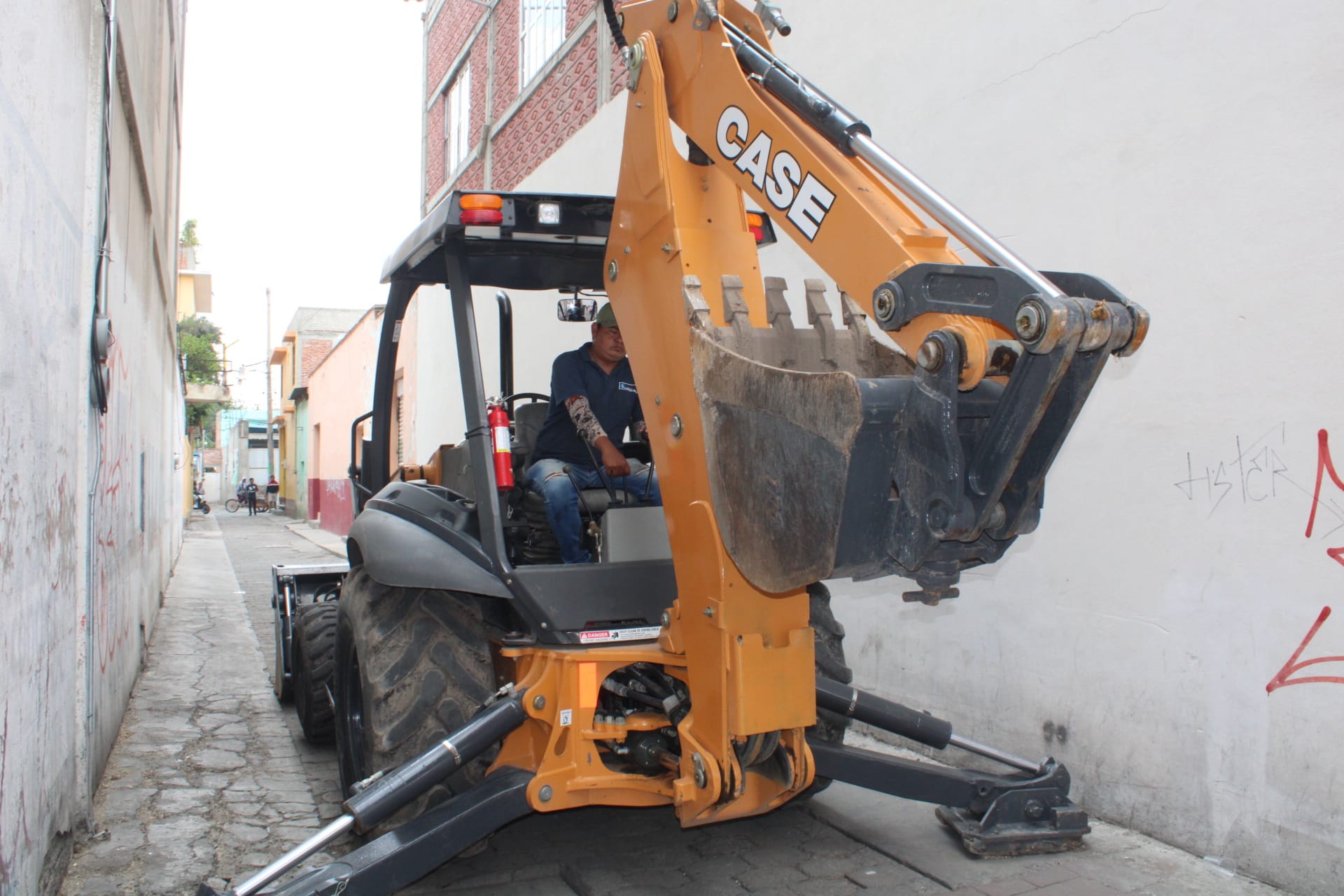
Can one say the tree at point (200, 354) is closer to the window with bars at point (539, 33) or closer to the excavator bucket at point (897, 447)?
the window with bars at point (539, 33)

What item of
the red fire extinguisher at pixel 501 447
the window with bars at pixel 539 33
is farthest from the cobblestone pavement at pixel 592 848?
the window with bars at pixel 539 33

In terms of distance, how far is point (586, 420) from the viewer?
385cm

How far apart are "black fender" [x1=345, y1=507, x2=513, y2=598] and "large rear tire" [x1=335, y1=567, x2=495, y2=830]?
0.42 ft

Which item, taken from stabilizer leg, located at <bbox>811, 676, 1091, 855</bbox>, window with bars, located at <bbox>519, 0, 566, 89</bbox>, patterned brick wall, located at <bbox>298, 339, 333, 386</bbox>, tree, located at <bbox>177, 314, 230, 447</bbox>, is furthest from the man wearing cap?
tree, located at <bbox>177, 314, 230, 447</bbox>

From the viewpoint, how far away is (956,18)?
17.5 ft

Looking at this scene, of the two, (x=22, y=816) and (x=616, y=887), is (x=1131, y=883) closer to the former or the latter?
(x=616, y=887)

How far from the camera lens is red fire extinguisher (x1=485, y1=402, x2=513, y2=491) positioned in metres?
3.65

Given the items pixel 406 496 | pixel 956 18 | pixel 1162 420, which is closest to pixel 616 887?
pixel 406 496

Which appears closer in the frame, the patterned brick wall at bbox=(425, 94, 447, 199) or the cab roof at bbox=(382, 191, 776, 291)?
the cab roof at bbox=(382, 191, 776, 291)

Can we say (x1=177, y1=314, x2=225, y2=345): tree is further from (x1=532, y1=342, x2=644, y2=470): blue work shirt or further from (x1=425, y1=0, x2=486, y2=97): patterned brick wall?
(x1=532, y1=342, x2=644, y2=470): blue work shirt

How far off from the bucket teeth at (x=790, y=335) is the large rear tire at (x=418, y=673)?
59.5 inches

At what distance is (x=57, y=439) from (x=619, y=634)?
6.73 feet

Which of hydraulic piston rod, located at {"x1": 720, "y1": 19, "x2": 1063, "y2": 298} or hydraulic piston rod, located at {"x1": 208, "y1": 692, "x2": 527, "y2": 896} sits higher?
hydraulic piston rod, located at {"x1": 720, "y1": 19, "x2": 1063, "y2": 298}

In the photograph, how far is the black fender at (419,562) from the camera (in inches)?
138
